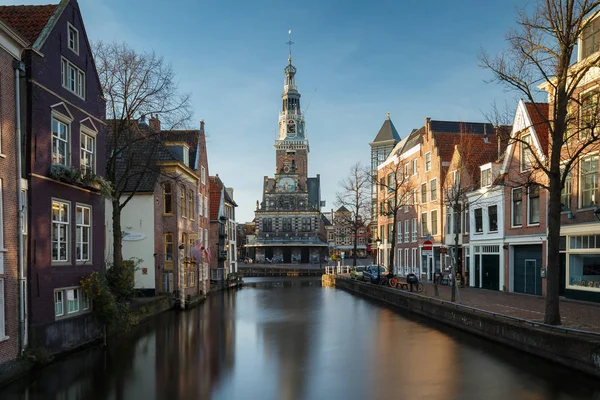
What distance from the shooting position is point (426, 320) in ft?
84.1

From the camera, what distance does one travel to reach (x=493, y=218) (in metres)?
33.6

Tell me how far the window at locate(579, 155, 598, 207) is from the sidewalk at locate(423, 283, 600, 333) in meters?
4.67

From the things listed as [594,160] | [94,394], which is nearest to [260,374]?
[94,394]

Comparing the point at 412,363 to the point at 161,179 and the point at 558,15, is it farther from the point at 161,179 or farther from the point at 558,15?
the point at 161,179

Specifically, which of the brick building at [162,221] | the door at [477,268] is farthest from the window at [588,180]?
the brick building at [162,221]

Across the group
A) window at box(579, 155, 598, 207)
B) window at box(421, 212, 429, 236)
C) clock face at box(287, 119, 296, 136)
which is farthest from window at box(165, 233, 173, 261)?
clock face at box(287, 119, 296, 136)

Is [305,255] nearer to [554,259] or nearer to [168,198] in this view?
[168,198]

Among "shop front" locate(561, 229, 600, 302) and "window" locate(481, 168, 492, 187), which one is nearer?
"shop front" locate(561, 229, 600, 302)

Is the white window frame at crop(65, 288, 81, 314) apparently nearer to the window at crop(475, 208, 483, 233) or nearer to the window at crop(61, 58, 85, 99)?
the window at crop(61, 58, 85, 99)

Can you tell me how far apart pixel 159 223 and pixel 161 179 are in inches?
112

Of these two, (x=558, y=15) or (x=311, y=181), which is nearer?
(x=558, y=15)

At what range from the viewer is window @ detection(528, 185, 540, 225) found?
2817cm

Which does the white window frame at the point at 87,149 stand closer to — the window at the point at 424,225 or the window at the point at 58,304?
the window at the point at 58,304

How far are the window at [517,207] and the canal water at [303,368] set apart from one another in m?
10.3
